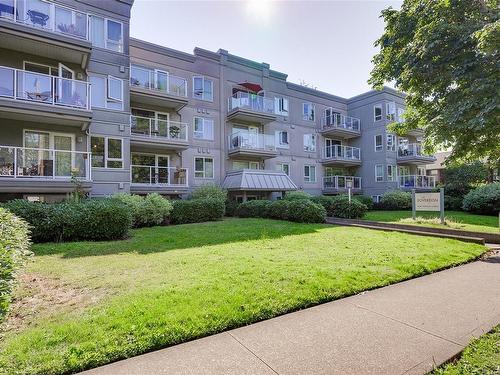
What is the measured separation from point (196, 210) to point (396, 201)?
58.9 ft

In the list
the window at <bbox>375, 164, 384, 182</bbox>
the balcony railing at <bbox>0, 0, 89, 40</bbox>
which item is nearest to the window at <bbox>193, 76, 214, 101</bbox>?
the balcony railing at <bbox>0, 0, 89, 40</bbox>

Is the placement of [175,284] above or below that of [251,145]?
below

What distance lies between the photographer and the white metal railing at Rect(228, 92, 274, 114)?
22.0 meters

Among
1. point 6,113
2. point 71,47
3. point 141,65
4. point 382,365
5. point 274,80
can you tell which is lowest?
point 382,365

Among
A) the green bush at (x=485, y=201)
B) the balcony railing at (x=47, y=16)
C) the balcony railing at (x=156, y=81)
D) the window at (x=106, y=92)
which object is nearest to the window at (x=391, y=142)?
the green bush at (x=485, y=201)

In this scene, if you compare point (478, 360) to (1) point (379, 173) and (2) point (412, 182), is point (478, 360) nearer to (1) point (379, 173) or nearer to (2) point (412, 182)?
(1) point (379, 173)

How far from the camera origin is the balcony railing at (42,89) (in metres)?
12.0

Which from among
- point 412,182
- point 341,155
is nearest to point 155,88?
point 341,155

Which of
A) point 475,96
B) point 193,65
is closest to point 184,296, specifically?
point 475,96

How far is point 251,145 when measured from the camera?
21922mm

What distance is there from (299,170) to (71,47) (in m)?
18.9

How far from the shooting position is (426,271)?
663 cm

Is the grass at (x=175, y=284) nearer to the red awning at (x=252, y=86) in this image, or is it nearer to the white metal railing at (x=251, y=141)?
the white metal railing at (x=251, y=141)

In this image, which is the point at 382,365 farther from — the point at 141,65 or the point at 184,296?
the point at 141,65
